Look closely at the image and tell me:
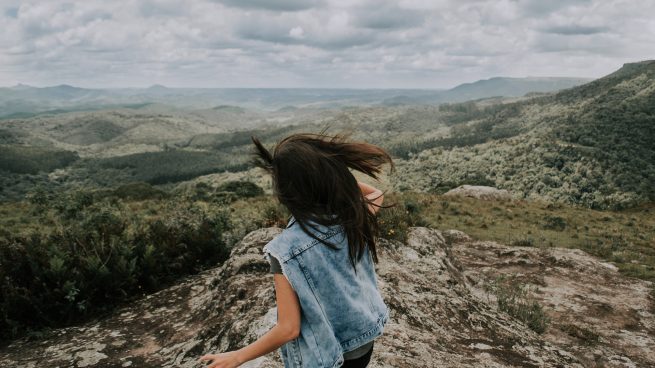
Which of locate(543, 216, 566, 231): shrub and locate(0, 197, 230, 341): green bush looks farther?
locate(543, 216, 566, 231): shrub

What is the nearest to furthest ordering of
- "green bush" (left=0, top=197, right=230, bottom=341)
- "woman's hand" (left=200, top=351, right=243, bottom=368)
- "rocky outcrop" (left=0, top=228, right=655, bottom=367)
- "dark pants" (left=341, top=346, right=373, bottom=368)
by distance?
"woman's hand" (left=200, top=351, right=243, bottom=368) → "dark pants" (left=341, top=346, right=373, bottom=368) → "rocky outcrop" (left=0, top=228, right=655, bottom=367) → "green bush" (left=0, top=197, right=230, bottom=341)

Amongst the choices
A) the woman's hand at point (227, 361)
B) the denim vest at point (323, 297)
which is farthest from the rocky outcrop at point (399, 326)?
the woman's hand at point (227, 361)

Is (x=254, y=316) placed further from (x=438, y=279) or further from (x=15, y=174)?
(x=15, y=174)

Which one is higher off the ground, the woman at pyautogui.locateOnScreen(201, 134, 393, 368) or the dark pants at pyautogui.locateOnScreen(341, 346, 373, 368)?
the woman at pyautogui.locateOnScreen(201, 134, 393, 368)

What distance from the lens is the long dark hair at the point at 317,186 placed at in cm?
181

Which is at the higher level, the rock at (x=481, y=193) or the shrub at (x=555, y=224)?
the shrub at (x=555, y=224)

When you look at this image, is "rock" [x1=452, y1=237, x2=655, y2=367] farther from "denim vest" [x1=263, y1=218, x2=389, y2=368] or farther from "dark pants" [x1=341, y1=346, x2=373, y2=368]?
"denim vest" [x1=263, y1=218, x2=389, y2=368]

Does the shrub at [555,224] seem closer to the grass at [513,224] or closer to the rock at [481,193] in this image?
the grass at [513,224]

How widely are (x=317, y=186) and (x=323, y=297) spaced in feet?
1.66

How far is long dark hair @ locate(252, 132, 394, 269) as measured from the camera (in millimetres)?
1813

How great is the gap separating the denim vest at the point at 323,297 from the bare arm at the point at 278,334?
0.04 metres

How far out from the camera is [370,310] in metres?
2.04

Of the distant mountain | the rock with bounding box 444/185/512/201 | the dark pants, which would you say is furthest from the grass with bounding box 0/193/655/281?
the distant mountain

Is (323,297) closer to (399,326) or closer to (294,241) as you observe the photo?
(294,241)
